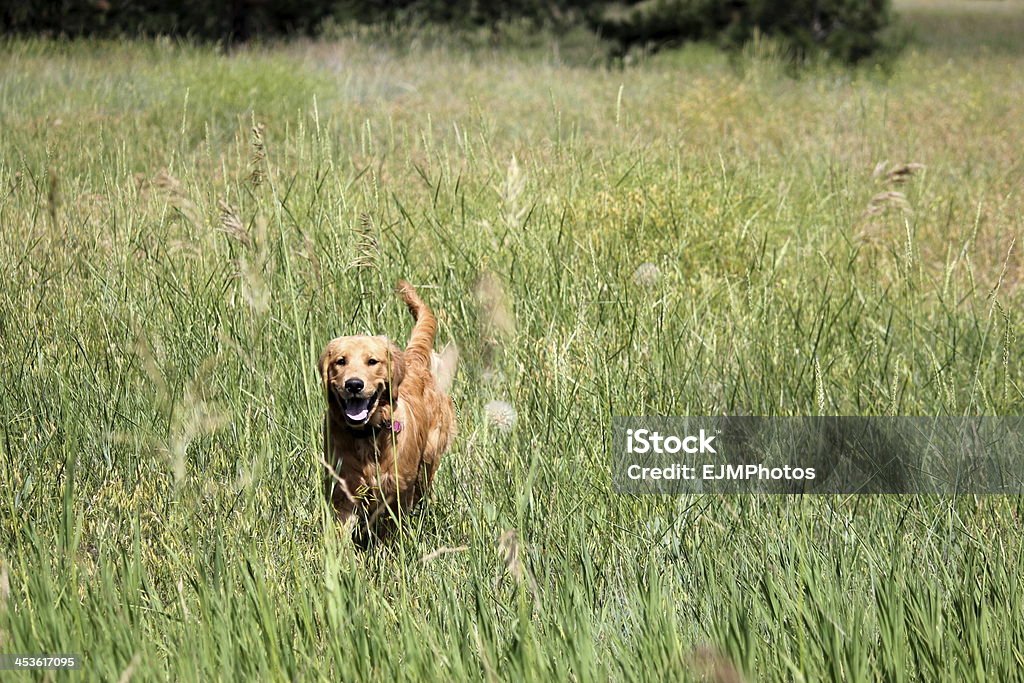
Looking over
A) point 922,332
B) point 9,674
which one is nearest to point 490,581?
point 9,674

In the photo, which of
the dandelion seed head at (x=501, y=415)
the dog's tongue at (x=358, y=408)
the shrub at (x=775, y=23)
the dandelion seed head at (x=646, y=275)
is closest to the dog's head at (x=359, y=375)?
the dog's tongue at (x=358, y=408)

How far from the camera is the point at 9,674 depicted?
1.83m

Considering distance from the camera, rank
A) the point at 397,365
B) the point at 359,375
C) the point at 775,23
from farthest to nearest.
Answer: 1. the point at 775,23
2. the point at 397,365
3. the point at 359,375

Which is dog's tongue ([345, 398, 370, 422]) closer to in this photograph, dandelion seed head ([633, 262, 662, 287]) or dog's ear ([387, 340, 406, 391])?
dog's ear ([387, 340, 406, 391])

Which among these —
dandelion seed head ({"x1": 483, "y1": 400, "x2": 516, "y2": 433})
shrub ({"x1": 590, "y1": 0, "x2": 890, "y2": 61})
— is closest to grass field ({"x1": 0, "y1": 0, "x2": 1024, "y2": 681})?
dandelion seed head ({"x1": 483, "y1": 400, "x2": 516, "y2": 433})

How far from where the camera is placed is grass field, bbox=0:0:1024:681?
1.93 meters

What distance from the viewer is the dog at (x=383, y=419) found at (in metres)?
2.62

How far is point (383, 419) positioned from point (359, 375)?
0.26 meters

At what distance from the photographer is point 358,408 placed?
263cm

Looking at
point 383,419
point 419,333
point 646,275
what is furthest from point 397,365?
point 646,275

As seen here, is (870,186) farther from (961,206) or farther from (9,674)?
(9,674)

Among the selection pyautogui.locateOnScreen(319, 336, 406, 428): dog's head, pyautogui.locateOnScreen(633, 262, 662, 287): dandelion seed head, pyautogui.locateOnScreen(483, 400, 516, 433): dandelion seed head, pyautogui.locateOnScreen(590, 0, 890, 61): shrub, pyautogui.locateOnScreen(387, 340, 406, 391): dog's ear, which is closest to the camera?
pyautogui.locateOnScreen(319, 336, 406, 428): dog's head

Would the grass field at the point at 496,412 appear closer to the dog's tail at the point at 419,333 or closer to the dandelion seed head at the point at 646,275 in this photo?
the dandelion seed head at the point at 646,275

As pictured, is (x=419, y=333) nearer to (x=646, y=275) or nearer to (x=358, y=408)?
(x=358, y=408)
